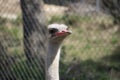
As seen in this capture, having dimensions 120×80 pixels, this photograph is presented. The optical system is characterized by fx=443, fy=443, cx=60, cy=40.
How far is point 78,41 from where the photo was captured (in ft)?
24.9

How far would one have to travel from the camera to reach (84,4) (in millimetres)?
8617

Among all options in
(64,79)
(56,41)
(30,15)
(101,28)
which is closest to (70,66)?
(64,79)

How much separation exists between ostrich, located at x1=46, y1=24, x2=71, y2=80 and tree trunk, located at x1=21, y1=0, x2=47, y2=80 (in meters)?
2.72

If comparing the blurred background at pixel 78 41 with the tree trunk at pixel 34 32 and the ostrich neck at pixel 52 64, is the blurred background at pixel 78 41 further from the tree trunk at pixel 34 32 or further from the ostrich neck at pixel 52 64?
the ostrich neck at pixel 52 64

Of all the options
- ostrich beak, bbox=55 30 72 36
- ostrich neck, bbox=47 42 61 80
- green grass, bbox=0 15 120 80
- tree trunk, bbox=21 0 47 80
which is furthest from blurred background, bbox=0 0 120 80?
ostrich beak, bbox=55 30 72 36

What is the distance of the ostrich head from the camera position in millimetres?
2910

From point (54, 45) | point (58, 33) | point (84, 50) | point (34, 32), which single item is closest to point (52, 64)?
point (54, 45)

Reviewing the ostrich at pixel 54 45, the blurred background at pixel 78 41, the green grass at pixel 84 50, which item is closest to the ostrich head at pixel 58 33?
the ostrich at pixel 54 45

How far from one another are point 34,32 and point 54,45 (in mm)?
3004

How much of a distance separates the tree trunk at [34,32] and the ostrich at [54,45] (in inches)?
107

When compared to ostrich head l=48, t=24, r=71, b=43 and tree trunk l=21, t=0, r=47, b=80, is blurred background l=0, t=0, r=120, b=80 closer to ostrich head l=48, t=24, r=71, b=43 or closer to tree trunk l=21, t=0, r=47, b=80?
tree trunk l=21, t=0, r=47, b=80

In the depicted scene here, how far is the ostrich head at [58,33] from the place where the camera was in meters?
2.91

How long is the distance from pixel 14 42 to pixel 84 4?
2.29 metres

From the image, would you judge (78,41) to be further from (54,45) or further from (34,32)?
(54,45)
